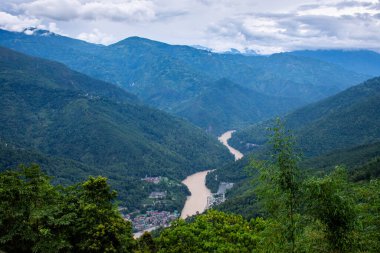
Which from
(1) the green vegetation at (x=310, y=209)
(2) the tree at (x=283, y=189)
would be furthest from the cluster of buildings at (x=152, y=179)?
(2) the tree at (x=283, y=189)

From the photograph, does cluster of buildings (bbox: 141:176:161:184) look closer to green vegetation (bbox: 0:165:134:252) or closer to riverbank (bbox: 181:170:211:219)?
riverbank (bbox: 181:170:211:219)

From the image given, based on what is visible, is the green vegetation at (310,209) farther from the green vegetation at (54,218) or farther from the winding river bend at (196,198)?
the winding river bend at (196,198)

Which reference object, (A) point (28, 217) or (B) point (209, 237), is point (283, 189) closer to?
(B) point (209, 237)

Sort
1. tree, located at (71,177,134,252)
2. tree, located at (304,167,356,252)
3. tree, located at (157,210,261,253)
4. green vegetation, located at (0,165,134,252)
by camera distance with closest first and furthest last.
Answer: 1. tree, located at (304,167,356,252)
2. green vegetation, located at (0,165,134,252)
3. tree, located at (71,177,134,252)
4. tree, located at (157,210,261,253)

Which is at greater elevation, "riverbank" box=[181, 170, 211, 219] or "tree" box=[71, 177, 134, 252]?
"tree" box=[71, 177, 134, 252]

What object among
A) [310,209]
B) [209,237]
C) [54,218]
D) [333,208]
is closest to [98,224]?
[54,218]

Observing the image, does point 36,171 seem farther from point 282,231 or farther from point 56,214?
point 282,231

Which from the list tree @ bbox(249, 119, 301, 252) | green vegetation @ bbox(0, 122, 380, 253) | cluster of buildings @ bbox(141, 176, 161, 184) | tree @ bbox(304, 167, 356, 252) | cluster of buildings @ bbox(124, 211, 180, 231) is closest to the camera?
tree @ bbox(304, 167, 356, 252)

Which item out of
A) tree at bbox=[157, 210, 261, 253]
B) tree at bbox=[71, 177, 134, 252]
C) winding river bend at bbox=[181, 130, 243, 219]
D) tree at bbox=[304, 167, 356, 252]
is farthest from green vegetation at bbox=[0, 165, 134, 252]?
winding river bend at bbox=[181, 130, 243, 219]
